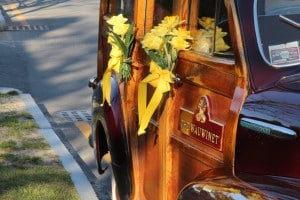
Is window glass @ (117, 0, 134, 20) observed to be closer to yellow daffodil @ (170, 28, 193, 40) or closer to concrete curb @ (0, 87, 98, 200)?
yellow daffodil @ (170, 28, 193, 40)

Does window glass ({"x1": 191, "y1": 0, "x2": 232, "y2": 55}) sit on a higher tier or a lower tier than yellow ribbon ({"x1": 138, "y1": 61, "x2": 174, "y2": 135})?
higher

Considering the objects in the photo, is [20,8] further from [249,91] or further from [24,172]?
[249,91]

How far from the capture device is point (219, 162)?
110 inches

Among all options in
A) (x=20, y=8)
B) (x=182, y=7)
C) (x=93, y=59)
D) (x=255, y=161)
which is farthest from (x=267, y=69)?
(x=20, y=8)

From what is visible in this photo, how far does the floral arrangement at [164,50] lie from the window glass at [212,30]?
0.07m

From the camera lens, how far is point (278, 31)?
267 centimetres

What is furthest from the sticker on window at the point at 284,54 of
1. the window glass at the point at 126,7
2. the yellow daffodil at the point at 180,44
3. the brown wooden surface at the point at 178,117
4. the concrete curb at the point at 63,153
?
the concrete curb at the point at 63,153

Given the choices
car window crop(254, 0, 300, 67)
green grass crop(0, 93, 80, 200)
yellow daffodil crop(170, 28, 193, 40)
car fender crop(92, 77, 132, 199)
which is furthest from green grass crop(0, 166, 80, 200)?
car window crop(254, 0, 300, 67)

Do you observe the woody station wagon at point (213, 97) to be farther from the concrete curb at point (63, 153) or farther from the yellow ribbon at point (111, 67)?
the concrete curb at point (63, 153)

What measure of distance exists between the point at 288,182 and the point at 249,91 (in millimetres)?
403

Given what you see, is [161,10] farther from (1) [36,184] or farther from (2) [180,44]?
(1) [36,184]

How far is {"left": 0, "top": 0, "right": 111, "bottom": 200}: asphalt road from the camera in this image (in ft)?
24.6

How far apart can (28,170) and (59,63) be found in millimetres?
6487

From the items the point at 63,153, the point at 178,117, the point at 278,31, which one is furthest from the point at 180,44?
the point at 63,153
